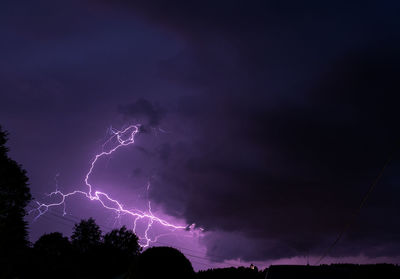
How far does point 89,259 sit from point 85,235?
1705cm

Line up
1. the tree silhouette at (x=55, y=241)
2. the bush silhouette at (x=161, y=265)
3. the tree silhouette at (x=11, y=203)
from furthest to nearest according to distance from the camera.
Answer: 1. the tree silhouette at (x=55, y=241)
2. the tree silhouette at (x=11, y=203)
3. the bush silhouette at (x=161, y=265)

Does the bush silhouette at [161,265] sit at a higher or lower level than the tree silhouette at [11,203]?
lower

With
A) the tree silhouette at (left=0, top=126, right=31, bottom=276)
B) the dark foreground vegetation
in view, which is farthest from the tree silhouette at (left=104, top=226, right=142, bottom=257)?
the tree silhouette at (left=0, top=126, right=31, bottom=276)

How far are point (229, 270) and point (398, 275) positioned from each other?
33.2 ft

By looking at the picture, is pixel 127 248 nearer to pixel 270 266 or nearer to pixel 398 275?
pixel 398 275

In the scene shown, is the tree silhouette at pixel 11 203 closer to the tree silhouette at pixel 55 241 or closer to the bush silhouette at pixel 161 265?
the bush silhouette at pixel 161 265

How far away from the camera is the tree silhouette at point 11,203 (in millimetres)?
25859

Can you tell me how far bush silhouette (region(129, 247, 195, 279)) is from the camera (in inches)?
233

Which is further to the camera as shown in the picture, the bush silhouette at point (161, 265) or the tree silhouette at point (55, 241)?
the tree silhouette at point (55, 241)

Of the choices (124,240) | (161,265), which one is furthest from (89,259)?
(161,265)

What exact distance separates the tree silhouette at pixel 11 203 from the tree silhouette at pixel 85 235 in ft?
103

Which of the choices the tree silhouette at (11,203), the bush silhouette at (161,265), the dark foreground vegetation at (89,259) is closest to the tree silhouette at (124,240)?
the dark foreground vegetation at (89,259)

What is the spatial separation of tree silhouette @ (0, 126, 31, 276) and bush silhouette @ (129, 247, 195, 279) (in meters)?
22.7

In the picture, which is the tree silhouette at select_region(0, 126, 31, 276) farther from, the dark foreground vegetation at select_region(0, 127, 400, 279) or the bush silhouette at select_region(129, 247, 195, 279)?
the bush silhouette at select_region(129, 247, 195, 279)
